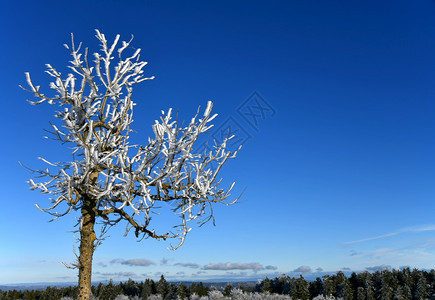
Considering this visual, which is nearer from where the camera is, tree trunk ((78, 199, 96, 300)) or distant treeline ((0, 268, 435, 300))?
tree trunk ((78, 199, 96, 300))

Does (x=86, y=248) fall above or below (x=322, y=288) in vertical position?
above

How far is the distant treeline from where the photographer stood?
21469mm

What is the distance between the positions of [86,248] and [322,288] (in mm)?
22417

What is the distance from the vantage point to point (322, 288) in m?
24.4

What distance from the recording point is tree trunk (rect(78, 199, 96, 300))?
18.8 ft

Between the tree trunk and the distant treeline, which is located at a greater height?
the tree trunk

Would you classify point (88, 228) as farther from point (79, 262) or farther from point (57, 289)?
point (57, 289)

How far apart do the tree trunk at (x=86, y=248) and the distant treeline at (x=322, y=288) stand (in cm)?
1585

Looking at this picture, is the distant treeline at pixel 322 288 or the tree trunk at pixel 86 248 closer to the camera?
the tree trunk at pixel 86 248

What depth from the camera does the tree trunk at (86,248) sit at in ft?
18.8

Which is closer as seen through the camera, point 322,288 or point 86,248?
point 86,248

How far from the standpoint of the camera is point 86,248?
230 inches

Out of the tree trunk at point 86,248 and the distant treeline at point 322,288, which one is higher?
the tree trunk at point 86,248

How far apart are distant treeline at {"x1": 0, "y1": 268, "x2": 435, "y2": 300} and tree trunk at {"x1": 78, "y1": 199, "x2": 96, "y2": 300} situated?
15.9m
